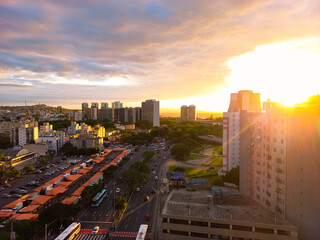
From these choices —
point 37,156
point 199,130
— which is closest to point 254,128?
point 37,156

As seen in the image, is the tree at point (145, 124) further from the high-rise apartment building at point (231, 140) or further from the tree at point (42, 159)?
the high-rise apartment building at point (231, 140)

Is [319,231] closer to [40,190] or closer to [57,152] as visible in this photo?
[40,190]

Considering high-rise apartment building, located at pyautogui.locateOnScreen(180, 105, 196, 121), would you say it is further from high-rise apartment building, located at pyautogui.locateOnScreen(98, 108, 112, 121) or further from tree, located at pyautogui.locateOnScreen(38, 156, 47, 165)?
tree, located at pyautogui.locateOnScreen(38, 156, 47, 165)

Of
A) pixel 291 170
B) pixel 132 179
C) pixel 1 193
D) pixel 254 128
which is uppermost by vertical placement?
pixel 254 128

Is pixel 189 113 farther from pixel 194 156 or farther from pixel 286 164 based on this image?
pixel 286 164

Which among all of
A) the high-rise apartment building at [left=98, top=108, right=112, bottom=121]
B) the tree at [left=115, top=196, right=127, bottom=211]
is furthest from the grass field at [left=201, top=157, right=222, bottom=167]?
the high-rise apartment building at [left=98, top=108, right=112, bottom=121]

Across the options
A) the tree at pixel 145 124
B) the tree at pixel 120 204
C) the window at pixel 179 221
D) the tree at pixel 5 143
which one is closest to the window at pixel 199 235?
the window at pixel 179 221
